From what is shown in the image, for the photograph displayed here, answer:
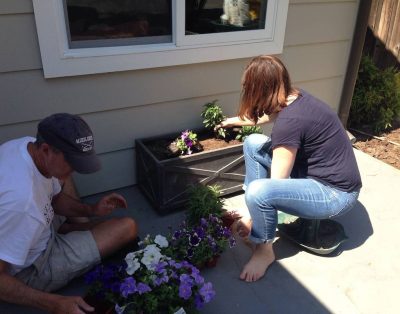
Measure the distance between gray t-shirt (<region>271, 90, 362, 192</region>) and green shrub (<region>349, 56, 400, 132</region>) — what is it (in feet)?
6.96

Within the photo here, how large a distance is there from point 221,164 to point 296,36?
1286mm

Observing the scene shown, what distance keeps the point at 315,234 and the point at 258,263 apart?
41 cm

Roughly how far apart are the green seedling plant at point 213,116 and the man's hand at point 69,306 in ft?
5.39

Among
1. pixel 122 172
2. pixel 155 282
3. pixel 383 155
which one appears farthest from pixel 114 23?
pixel 383 155

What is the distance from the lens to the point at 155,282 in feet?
5.45

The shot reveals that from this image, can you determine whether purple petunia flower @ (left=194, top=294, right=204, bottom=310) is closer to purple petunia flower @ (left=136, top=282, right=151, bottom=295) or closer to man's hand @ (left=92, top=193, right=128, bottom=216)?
purple petunia flower @ (left=136, top=282, right=151, bottom=295)

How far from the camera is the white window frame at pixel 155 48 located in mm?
2207

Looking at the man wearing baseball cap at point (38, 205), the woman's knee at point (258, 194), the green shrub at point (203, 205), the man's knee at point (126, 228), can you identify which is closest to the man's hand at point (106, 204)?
the man's knee at point (126, 228)

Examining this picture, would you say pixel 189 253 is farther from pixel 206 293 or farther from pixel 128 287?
pixel 128 287

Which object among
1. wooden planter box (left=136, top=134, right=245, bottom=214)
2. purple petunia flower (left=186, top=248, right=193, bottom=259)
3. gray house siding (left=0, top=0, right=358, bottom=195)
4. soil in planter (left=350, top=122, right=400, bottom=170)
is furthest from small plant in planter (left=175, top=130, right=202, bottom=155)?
soil in planter (left=350, top=122, right=400, bottom=170)

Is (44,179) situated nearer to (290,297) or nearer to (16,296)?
(16,296)

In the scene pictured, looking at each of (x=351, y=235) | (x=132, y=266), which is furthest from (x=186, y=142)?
(x=351, y=235)

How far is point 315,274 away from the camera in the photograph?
2.21 meters

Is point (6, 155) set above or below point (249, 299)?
above
